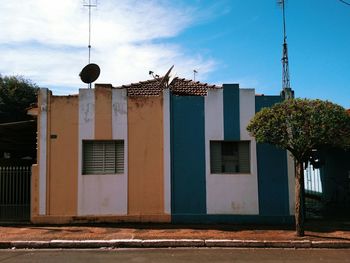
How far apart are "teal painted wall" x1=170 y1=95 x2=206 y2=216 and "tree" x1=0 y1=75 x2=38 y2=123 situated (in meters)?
16.1

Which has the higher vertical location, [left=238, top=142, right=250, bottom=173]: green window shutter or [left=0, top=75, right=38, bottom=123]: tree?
[left=0, top=75, right=38, bottom=123]: tree

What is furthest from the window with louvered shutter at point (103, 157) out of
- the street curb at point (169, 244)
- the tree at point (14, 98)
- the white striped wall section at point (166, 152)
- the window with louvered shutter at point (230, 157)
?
the tree at point (14, 98)

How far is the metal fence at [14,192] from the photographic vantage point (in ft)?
46.7

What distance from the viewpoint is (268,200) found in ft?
44.3

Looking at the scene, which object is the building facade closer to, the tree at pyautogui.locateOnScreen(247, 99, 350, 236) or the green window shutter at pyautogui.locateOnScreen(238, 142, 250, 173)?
the green window shutter at pyautogui.locateOnScreen(238, 142, 250, 173)

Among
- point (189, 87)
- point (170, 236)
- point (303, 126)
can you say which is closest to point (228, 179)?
point (170, 236)

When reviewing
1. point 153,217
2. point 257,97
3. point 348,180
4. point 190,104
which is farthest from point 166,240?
point 348,180

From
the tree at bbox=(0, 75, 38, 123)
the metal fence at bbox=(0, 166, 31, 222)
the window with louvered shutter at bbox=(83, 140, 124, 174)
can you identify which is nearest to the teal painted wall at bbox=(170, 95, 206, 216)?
the window with louvered shutter at bbox=(83, 140, 124, 174)

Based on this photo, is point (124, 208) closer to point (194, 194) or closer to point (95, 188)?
point (95, 188)

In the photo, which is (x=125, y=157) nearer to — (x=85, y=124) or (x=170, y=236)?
(x=85, y=124)

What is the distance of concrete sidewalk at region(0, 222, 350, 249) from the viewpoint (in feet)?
34.3

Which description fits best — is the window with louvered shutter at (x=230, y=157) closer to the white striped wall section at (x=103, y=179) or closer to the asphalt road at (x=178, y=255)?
the white striped wall section at (x=103, y=179)

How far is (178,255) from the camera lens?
30.7ft

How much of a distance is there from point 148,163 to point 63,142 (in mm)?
2707
